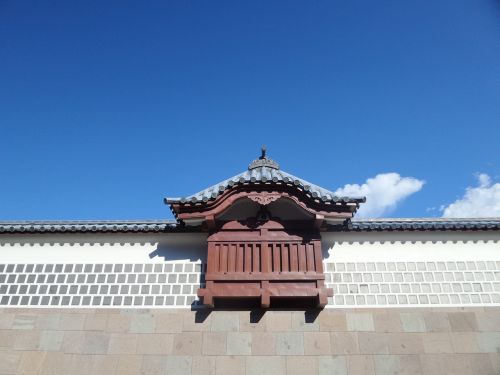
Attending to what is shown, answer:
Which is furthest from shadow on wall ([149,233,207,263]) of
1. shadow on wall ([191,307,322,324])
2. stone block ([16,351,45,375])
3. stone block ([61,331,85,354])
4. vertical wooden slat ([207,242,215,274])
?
stone block ([16,351,45,375])

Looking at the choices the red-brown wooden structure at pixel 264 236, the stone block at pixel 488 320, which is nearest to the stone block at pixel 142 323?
the red-brown wooden structure at pixel 264 236

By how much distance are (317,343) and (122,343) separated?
4.07 m

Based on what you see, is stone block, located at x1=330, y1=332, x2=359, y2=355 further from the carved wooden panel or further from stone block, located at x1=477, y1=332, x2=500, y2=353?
stone block, located at x1=477, y1=332, x2=500, y2=353

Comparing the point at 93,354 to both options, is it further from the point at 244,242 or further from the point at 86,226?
the point at 244,242

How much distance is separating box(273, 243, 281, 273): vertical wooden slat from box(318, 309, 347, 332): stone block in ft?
4.32

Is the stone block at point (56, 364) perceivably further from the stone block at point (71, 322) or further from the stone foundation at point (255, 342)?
the stone block at point (71, 322)

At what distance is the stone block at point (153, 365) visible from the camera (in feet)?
23.4

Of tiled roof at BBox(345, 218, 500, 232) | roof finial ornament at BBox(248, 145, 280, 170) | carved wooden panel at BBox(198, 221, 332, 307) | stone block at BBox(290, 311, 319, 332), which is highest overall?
roof finial ornament at BBox(248, 145, 280, 170)

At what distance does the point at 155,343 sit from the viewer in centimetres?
746

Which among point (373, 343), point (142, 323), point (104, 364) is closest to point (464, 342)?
point (373, 343)

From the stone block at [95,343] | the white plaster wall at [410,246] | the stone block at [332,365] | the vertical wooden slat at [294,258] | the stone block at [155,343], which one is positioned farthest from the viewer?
the white plaster wall at [410,246]

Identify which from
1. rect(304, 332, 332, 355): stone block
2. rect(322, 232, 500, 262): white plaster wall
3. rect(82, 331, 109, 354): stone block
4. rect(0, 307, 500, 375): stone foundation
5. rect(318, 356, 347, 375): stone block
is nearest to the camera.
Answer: rect(318, 356, 347, 375): stone block

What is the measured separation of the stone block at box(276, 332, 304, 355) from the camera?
285 inches

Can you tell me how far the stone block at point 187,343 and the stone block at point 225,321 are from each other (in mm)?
382
